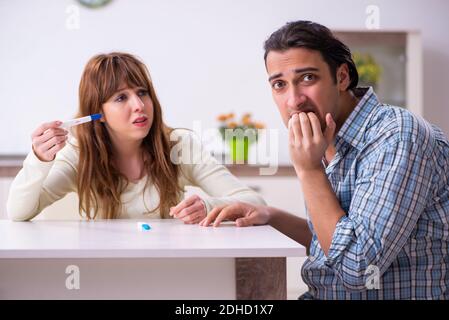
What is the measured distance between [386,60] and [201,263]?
3.10 metres

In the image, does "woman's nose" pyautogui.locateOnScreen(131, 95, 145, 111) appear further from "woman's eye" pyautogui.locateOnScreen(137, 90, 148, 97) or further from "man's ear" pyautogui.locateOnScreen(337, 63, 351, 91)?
"man's ear" pyautogui.locateOnScreen(337, 63, 351, 91)

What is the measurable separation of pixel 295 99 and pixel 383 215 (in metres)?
0.31

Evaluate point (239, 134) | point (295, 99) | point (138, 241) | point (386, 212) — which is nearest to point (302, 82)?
point (295, 99)

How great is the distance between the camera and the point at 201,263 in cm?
107

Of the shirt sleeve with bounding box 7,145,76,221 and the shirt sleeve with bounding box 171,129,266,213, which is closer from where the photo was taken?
the shirt sleeve with bounding box 7,145,76,221

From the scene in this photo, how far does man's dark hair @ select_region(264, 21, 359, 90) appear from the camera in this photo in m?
1.21

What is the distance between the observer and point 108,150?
1871 millimetres

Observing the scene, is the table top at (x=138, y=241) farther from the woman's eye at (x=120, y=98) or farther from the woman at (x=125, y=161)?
the woman's eye at (x=120, y=98)

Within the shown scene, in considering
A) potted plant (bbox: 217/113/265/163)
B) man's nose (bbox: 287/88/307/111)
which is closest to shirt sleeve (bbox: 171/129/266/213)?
→ man's nose (bbox: 287/88/307/111)

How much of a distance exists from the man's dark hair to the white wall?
2589 millimetres

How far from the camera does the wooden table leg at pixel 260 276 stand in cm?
107
